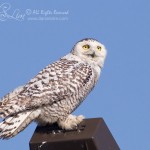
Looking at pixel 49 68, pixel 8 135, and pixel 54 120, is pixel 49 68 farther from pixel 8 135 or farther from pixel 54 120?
pixel 8 135

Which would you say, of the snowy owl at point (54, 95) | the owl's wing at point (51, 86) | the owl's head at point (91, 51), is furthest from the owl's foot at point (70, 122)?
the owl's head at point (91, 51)

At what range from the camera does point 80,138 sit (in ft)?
11.9

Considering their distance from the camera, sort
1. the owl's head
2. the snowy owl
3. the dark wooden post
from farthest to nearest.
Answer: the owl's head
the snowy owl
the dark wooden post

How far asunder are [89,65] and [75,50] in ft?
0.92

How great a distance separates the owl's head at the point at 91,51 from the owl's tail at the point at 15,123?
91 centimetres

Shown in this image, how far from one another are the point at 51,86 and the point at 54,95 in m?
0.09

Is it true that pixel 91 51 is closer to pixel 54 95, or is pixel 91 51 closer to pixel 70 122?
pixel 54 95

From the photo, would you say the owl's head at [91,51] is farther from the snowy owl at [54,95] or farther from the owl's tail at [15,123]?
the owl's tail at [15,123]

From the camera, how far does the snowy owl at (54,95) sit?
4.21m

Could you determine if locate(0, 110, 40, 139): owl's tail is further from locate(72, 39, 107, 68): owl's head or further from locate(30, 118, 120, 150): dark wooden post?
locate(72, 39, 107, 68): owl's head

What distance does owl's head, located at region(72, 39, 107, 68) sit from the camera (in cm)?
496

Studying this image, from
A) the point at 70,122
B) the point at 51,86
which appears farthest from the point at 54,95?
the point at 70,122

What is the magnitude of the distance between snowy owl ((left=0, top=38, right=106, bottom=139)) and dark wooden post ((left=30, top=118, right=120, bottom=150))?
186 mm

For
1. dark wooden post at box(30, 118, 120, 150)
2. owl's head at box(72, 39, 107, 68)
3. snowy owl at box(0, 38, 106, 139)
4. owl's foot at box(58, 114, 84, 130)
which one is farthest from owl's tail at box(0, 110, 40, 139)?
owl's head at box(72, 39, 107, 68)
